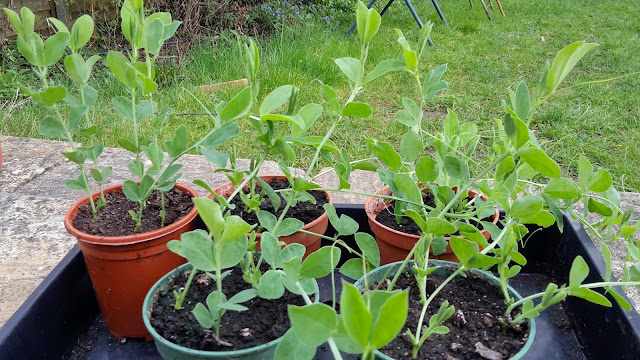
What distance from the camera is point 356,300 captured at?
0.34 meters

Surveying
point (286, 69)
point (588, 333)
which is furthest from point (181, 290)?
point (286, 69)

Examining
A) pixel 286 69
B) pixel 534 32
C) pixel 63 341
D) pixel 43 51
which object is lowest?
pixel 534 32

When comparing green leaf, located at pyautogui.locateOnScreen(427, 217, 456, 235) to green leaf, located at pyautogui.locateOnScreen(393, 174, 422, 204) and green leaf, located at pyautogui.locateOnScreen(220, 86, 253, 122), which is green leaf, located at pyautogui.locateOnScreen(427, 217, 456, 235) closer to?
green leaf, located at pyautogui.locateOnScreen(393, 174, 422, 204)

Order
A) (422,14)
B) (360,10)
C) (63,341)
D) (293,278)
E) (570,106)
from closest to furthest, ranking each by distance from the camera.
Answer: (293,278) → (360,10) → (63,341) → (570,106) → (422,14)

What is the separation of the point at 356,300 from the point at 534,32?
473 centimetres

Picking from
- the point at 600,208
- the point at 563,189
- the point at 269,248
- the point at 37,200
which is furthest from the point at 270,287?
the point at 37,200

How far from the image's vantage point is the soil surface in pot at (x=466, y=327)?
1.97ft

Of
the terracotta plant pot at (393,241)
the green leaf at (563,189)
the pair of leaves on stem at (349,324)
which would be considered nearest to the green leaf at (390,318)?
the pair of leaves on stem at (349,324)

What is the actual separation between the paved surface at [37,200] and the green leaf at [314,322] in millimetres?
861

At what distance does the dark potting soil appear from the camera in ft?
2.61

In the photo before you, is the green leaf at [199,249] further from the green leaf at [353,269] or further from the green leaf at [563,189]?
the green leaf at [563,189]

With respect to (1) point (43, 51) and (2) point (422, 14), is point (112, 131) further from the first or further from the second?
(2) point (422, 14)

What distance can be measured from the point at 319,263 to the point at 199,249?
0.12 m

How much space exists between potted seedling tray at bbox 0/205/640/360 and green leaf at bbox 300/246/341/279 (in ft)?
0.78
